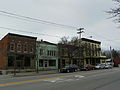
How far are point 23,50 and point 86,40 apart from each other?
26.5 metres

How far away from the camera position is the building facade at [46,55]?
46.1 metres

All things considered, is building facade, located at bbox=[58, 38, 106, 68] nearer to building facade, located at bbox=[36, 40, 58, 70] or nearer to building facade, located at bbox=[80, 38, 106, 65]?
building facade, located at bbox=[80, 38, 106, 65]

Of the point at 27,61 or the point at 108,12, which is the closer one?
the point at 108,12

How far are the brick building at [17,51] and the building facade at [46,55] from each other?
1642 mm

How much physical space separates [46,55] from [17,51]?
873 cm

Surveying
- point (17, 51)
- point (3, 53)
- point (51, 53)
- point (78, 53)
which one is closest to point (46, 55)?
point (51, 53)

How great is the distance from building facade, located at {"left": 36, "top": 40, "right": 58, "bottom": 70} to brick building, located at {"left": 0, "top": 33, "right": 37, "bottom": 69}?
64.7 inches

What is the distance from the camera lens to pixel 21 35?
42.7m

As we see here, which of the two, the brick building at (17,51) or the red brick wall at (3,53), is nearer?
the brick building at (17,51)

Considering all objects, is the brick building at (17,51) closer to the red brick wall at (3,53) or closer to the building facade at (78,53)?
the red brick wall at (3,53)

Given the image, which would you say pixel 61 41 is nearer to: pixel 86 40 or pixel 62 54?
pixel 62 54

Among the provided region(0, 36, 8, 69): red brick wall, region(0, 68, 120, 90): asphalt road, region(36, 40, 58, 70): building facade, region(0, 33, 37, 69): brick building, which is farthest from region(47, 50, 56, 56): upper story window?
region(0, 68, 120, 90): asphalt road

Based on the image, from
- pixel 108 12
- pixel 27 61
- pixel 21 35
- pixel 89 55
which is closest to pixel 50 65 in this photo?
pixel 27 61

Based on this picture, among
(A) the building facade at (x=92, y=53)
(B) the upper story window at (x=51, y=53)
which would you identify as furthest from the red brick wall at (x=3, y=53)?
(A) the building facade at (x=92, y=53)
